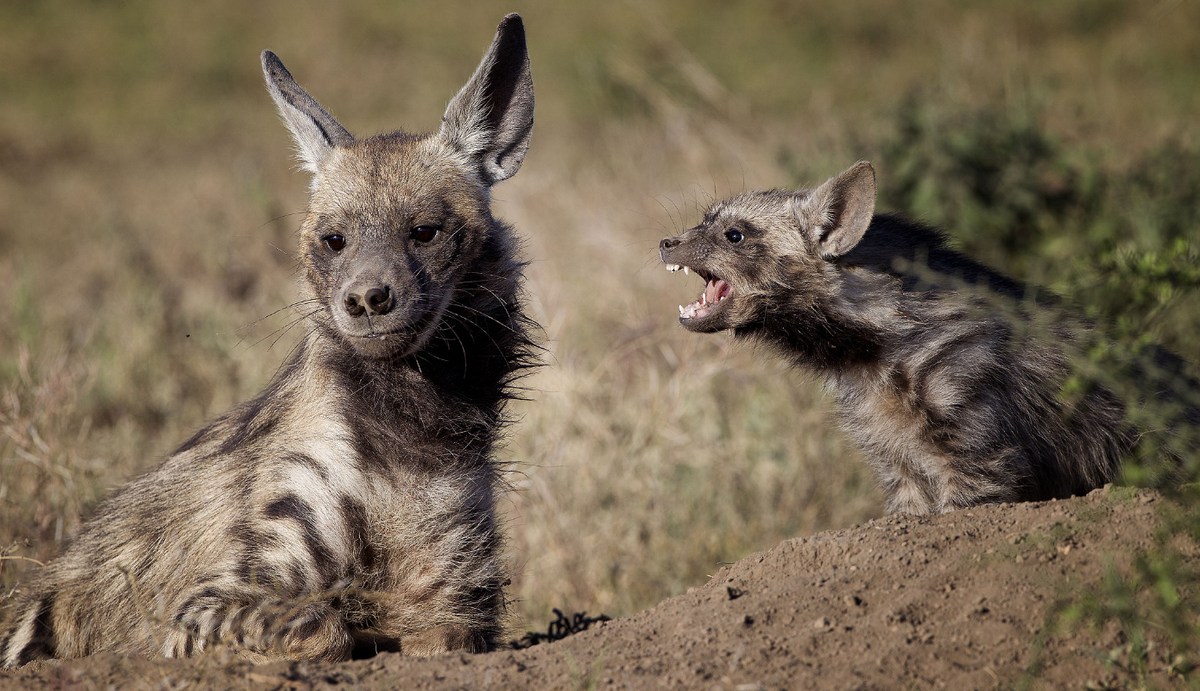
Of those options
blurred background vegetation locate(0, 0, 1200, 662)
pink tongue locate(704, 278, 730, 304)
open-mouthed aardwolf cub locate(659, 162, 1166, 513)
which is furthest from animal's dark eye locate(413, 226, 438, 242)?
pink tongue locate(704, 278, 730, 304)

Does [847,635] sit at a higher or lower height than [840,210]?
lower

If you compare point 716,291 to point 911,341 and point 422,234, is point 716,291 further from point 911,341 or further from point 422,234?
point 422,234

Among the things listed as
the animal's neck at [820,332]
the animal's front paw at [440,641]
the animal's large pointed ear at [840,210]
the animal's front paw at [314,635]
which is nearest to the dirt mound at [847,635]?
the animal's front paw at [314,635]

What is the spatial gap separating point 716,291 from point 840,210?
0.68 m

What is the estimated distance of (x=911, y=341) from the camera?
4.23 m

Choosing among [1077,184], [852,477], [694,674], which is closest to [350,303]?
[694,674]

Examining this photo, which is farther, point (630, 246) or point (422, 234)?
point (630, 246)

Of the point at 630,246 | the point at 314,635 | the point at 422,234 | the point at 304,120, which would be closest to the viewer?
the point at 314,635

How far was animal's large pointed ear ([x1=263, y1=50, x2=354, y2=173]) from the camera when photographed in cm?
444

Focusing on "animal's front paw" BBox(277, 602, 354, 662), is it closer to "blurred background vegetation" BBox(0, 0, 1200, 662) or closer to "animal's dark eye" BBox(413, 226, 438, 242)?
"animal's dark eye" BBox(413, 226, 438, 242)

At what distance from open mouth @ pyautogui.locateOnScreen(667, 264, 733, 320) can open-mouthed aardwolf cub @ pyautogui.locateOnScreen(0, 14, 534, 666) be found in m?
0.81

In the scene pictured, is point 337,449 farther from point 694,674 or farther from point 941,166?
point 941,166

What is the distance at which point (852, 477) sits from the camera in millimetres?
6387

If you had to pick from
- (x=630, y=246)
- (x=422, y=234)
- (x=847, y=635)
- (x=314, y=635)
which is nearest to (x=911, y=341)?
(x=847, y=635)
